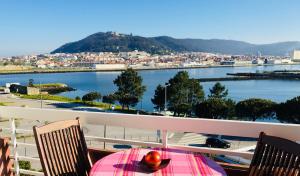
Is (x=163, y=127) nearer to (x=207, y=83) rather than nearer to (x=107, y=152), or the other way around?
(x=107, y=152)

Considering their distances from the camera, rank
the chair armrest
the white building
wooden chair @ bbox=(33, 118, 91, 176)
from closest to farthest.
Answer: wooden chair @ bbox=(33, 118, 91, 176) → the chair armrest → the white building

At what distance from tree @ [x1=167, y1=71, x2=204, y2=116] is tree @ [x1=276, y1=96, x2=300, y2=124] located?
833cm

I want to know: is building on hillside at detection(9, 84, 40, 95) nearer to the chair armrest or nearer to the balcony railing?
the balcony railing

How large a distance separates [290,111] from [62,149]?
2429 centimetres

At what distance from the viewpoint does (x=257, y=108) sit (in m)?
25.1

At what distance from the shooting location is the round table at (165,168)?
140cm

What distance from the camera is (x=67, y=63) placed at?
85375mm

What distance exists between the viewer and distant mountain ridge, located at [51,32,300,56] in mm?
114675

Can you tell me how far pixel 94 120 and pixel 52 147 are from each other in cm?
48

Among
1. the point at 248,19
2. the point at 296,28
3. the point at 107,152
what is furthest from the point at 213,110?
the point at 248,19

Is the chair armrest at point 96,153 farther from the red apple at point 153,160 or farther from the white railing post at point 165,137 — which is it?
the red apple at point 153,160

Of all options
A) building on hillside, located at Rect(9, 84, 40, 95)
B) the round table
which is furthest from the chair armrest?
building on hillside, located at Rect(9, 84, 40, 95)

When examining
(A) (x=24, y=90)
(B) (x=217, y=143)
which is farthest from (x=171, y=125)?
(A) (x=24, y=90)

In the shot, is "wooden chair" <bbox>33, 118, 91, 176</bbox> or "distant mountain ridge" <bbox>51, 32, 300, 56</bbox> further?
"distant mountain ridge" <bbox>51, 32, 300, 56</bbox>
